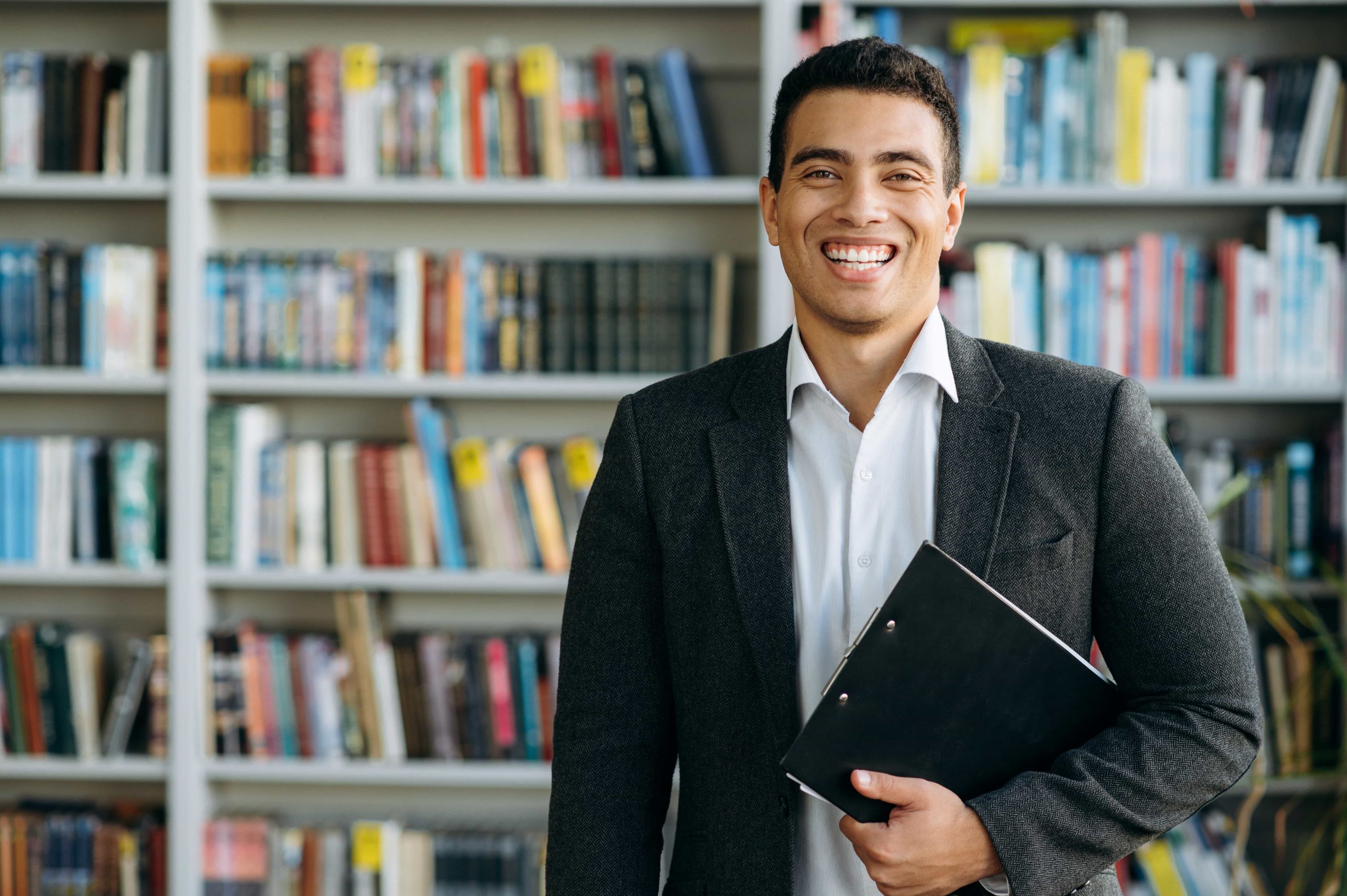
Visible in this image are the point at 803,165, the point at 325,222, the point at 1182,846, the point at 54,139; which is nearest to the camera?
the point at 803,165

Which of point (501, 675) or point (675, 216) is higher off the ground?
point (675, 216)

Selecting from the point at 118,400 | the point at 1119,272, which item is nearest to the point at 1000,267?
the point at 1119,272

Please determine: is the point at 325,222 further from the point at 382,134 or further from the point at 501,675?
the point at 501,675

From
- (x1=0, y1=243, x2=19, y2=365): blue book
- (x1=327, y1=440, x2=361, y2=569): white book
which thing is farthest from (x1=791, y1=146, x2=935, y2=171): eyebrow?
(x1=0, y1=243, x2=19, y2=365): blue book

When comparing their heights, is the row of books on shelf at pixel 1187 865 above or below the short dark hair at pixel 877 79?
below

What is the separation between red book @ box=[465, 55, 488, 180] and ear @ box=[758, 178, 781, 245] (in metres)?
1.49

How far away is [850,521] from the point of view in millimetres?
1099

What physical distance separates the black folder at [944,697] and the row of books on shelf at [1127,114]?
1689 millimetres

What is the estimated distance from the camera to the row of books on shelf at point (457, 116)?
98.9 inches

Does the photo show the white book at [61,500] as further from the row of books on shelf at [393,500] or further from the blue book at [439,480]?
the blue book at [439,480]

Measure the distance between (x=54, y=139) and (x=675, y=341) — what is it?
144cm

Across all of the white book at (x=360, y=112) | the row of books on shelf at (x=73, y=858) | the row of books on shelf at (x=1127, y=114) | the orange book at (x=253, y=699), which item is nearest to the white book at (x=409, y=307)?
the white book at (x=360, y=112)

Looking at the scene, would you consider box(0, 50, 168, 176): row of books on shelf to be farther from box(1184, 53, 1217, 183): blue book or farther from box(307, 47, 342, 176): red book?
box(1184, 53, 1217, 183): blue book

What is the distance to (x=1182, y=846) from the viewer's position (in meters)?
2.42
